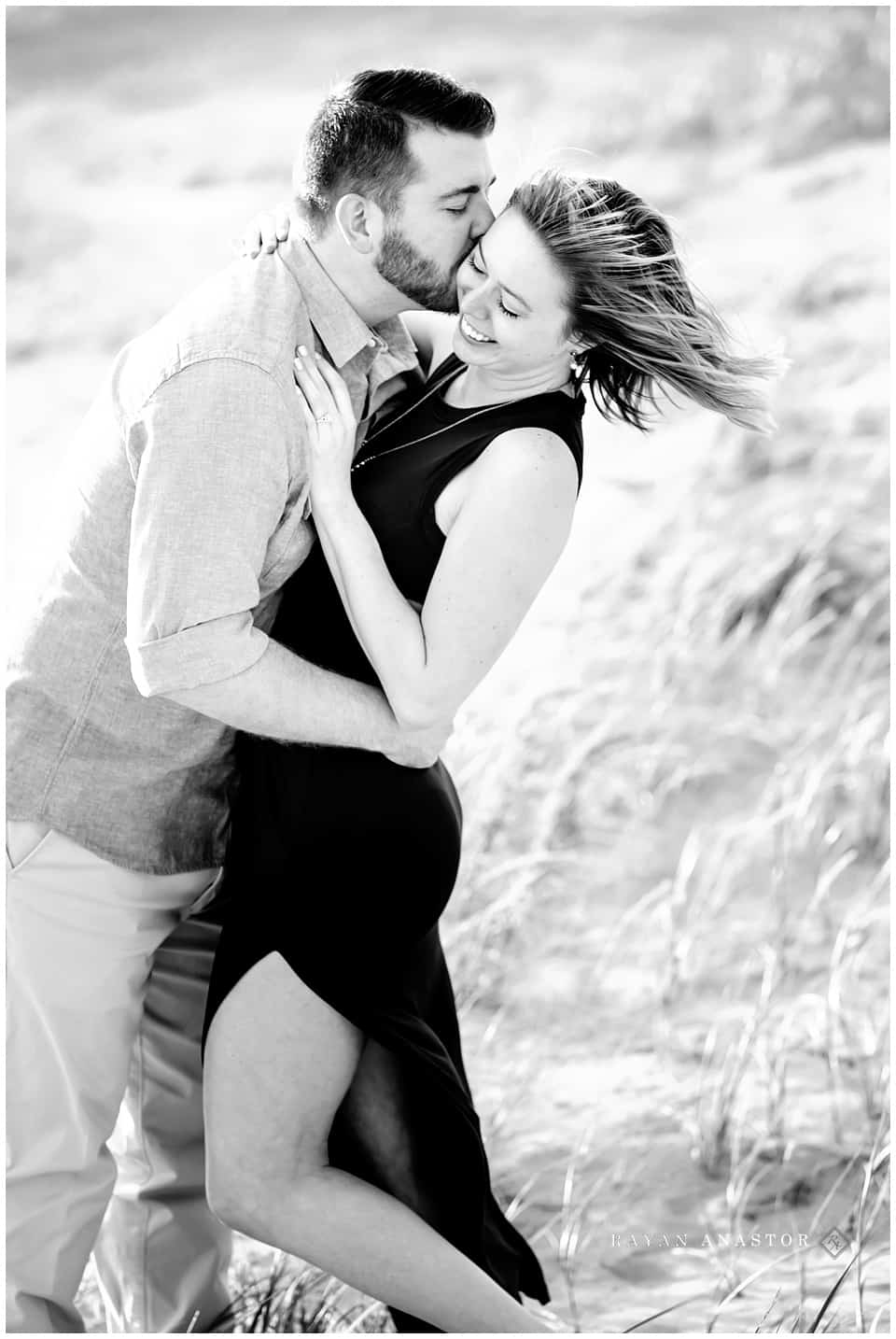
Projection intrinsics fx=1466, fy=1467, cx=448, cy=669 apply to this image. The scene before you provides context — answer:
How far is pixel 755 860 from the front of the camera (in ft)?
14.3

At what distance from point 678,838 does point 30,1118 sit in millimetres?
2678

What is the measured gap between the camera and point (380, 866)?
216 cm

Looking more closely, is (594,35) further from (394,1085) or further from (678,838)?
(394,1085)

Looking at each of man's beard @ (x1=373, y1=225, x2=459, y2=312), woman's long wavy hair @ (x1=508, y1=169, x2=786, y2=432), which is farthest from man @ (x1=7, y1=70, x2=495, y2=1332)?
woman's long wavy hair @ (x1=508, y1=169, x2=786, y2=432)

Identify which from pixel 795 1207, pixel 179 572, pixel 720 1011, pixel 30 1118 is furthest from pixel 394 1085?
pixel 720 1011

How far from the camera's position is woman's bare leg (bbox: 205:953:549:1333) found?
2119 millimetres

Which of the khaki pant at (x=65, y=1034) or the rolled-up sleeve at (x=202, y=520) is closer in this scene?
the rolled-up sleeve at (x=202, y=520)

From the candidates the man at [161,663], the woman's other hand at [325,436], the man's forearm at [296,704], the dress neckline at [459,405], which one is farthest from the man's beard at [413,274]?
the man's forearm at [296,704]

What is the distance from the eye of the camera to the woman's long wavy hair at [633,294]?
2.04 meters

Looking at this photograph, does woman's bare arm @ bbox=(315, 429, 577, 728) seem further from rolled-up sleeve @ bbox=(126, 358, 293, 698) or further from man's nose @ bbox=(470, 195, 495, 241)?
man's nose @ bbox=(470, 195, 495, 241)

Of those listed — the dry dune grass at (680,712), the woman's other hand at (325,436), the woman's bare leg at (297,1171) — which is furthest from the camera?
the dry dune grass at (680,712)

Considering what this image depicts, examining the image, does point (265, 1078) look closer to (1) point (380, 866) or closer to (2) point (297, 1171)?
(2) point (297, 1171)

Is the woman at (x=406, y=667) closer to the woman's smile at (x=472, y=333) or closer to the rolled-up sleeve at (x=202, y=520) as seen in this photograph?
the woman's smile at (x=472, y=333)

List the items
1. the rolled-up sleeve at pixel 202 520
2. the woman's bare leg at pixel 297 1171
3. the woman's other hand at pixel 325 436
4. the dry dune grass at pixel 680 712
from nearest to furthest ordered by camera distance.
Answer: the rolled-up sleeve at pixel 202 520 → the woman's other hand at pixel 325 436 → the woman's bare leg at pixel 297 1171 → the dry dune grass at pixel 680 712
